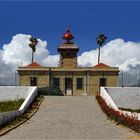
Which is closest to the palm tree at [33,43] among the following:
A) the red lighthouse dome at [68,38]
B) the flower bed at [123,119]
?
the red lighthouse dome at [68,38]

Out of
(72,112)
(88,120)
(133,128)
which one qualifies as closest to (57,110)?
(72,112)

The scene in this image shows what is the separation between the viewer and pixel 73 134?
20.3 m

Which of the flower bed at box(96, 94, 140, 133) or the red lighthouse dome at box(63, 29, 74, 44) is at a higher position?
the red lighthouse dome at box(63, 29, 74, 44)

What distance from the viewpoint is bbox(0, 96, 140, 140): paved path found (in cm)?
1994

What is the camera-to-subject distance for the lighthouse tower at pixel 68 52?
61.2m

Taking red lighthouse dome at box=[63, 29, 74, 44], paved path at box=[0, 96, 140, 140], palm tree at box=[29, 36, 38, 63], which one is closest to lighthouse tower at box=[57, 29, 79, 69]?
red lighthouse dome at box=[63, 29, 74, 44]

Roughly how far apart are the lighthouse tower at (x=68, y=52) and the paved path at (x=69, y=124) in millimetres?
23178

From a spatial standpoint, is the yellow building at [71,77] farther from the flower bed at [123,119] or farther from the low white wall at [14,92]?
the flower bed at [123,119]

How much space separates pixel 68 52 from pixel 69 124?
1497 inches

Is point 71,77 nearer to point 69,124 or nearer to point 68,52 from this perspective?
point 68,52

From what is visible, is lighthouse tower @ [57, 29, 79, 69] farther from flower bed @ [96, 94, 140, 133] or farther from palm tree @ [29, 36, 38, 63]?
flower bed @ [96, 94, 140, 133]

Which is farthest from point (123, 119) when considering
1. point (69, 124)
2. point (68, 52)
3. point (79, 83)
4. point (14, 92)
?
point (68, 52)

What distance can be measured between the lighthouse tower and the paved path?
23178 millimetres

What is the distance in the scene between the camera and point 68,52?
62.3 meters
